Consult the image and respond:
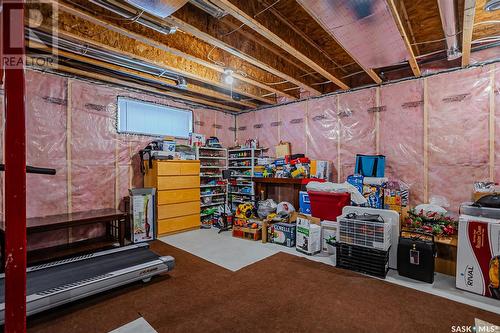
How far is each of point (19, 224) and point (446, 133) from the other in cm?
454

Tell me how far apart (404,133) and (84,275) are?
4.58m

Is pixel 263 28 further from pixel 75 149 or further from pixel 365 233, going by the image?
pixel 75 149

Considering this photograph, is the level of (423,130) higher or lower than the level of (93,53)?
lower

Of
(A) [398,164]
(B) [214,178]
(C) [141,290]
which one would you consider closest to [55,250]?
(C) [141,290]

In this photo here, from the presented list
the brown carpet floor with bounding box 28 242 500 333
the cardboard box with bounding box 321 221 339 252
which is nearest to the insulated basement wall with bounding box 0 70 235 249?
the brown carpet floor with bounding box 28 242 500 333

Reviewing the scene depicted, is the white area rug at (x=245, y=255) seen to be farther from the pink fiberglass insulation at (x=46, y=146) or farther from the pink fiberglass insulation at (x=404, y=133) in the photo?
the pink fiberglass insulation at (x=46, y=146)

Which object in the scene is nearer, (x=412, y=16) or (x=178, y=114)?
(x=412, y=16)

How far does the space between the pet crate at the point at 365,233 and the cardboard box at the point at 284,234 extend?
85 centimetres

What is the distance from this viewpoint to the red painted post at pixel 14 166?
0.82 m

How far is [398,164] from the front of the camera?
3.94m

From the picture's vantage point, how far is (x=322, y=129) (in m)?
4.79

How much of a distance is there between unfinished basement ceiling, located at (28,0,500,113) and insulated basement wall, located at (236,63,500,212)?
1.00 ft

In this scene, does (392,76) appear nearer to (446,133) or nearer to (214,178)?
(446,133)

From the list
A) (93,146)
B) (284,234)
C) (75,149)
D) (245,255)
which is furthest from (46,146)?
(284,234)
